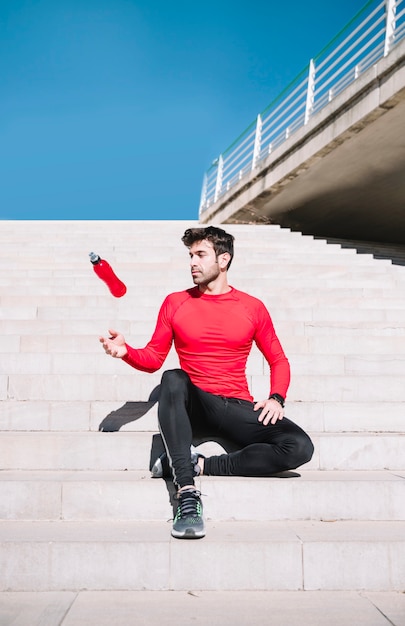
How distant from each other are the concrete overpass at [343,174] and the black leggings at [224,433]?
276 inches

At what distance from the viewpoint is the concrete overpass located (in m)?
8.73

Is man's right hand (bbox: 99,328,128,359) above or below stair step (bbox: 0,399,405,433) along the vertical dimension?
above

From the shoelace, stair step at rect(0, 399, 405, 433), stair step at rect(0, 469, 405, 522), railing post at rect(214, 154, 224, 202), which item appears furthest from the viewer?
railing post at rect(214, 154, 224, 202)

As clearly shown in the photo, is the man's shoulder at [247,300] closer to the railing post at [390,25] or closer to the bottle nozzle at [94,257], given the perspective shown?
the bottle nozzle at [94,257]

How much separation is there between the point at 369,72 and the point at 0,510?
8451 mm

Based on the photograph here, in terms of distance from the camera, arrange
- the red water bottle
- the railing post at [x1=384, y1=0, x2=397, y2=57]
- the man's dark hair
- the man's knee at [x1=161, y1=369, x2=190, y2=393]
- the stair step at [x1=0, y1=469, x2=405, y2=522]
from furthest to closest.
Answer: the railing post at [x1=384, y1=0, x2=397, y2=57] < the man's dark hair < the red water bottle < the man's knee at [x1=161, y1=369, x2=190, y2=393] < the stair step at [x1=0, y1=469, x2=405, y2=522]

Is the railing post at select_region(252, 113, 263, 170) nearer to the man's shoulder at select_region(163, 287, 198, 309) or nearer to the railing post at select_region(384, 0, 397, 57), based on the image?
the railing post at select_region(384, 0, 397, 57)

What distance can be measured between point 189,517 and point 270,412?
0.67m

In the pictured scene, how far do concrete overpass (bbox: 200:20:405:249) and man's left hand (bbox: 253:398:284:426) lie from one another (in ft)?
22.8

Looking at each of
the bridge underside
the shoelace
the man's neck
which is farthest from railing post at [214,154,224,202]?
the shoelace

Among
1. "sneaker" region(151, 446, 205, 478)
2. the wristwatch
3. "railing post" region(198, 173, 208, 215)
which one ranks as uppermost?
"railing post" region(198, 173, 208, 215)

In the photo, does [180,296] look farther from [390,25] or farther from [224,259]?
[390,25]

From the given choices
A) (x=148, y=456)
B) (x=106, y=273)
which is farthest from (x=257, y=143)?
(x=148, y=456)

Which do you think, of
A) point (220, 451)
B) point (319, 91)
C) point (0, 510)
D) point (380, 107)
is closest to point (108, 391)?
point (220, 451)
